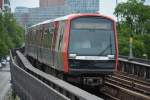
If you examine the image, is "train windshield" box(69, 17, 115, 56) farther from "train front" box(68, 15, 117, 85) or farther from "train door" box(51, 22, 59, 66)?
"train door" box(51, 22, 59, 66)

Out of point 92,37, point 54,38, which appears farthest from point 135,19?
point 92,37

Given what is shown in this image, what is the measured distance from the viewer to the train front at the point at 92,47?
23.7 metres

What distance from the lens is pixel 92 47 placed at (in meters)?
24.0

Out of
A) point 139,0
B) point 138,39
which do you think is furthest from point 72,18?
point 139,0

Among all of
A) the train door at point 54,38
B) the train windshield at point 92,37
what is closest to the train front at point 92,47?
the train windshield at point 92,37

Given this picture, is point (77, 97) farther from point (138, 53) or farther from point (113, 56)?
point (138, 53)

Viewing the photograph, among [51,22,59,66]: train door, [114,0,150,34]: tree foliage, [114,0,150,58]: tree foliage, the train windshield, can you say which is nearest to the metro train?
the train windshield

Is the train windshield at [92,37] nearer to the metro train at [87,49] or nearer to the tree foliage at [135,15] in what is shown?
the metro train at [87,49]

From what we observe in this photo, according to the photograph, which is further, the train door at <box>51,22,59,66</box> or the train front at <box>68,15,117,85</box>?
the train door at <box>51,22,59,66</box>

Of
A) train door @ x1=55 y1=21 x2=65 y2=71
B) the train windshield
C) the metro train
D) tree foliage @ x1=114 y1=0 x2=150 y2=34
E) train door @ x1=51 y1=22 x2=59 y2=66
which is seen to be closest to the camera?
the metro train

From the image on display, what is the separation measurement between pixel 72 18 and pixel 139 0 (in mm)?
82212

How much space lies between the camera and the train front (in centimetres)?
2370

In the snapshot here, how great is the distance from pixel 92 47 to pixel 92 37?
14.7 inches

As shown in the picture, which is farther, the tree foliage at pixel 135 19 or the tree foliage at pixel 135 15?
the tree foliage at pixel 135 15
